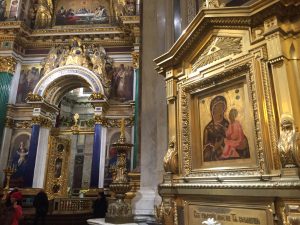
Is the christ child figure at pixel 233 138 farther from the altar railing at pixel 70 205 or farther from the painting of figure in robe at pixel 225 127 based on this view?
the altar railing at pixel 70 205

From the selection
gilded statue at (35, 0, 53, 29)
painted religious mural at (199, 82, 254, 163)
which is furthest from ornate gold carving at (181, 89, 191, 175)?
gilded statue at (35, 0, 53, 29)

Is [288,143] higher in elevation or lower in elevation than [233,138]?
lower

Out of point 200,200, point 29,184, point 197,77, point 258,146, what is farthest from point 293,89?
point 29,184

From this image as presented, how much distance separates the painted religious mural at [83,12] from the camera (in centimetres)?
1370

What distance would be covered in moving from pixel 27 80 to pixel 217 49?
11.8m

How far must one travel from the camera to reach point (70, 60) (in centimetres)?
1218

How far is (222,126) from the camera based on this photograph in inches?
100

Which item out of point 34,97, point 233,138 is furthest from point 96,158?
point 233,138

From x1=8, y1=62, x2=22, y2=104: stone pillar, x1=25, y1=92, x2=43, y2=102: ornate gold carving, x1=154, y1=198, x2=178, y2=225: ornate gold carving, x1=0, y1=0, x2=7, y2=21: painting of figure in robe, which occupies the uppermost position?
x1=0, y1=0, x2=7, y2=21: painting of figure in robe

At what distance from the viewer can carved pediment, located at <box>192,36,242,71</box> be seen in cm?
252

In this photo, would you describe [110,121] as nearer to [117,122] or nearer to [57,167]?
[117,122]

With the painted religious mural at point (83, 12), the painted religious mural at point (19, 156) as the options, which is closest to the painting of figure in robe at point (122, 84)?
the painted religious mural at point (83, 12)

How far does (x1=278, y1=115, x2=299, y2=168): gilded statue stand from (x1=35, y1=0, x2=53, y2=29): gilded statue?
13784 millimetres

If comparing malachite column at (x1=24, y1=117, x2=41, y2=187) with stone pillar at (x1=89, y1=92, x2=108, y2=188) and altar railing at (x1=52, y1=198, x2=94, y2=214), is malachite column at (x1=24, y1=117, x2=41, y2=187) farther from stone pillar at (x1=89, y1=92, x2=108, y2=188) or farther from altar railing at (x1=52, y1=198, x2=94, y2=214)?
stone pillar at (x1=89, y1=92, x2=108, y2=188)
